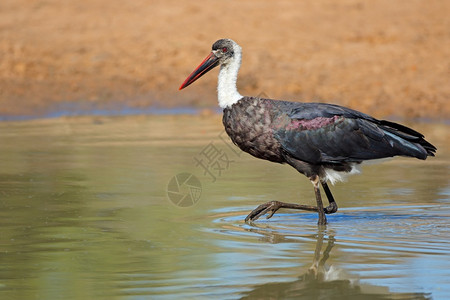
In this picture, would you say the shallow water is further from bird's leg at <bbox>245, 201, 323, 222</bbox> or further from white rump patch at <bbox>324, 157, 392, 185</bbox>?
white rump patch at <bbox>324, 157, 392, 185</bbox>

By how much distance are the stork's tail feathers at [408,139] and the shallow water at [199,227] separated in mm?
459

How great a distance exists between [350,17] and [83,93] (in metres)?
5.21

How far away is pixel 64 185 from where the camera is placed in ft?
27.8

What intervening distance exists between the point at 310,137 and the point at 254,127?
0.43 meters

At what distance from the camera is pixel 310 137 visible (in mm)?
7141

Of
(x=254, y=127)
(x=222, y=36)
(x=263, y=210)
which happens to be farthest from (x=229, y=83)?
(x=222, y=36)

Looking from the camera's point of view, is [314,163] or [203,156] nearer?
[314,163]

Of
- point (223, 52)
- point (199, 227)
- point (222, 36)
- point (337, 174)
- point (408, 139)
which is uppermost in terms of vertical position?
point (223, 52)

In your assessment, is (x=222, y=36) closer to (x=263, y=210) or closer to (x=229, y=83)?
(x=229, y=83)

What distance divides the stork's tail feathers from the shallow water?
459 mm

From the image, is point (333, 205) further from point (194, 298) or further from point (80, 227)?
point (194, 298)

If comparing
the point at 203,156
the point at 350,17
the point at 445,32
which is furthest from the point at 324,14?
the point at 203,156

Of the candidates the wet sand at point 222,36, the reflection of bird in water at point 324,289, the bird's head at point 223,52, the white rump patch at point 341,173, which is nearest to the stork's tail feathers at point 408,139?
the white rump patch at point 341,173

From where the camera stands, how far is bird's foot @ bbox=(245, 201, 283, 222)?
705cm
